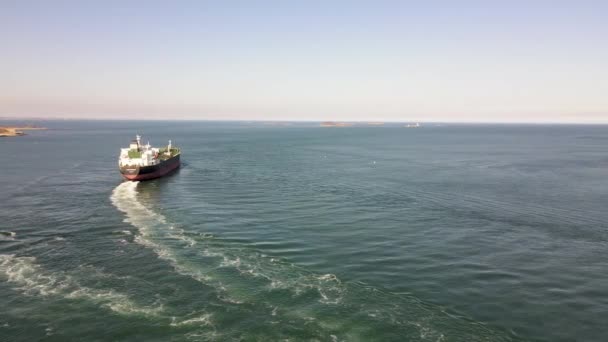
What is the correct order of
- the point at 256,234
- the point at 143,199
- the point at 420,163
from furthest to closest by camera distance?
the point at 420,163 → the point at 143,199 → the point at 256,234

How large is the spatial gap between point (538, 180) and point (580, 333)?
80.2 meters

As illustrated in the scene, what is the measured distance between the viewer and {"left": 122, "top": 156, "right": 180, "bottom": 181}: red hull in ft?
335

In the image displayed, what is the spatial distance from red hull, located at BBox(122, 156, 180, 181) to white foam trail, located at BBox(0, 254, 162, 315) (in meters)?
56.4

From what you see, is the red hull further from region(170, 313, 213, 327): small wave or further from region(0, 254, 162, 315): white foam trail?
region(170, 313, 213, 327): small wave

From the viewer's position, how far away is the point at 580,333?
109ft

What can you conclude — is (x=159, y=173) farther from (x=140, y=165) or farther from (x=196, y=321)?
(x=196, y=321)

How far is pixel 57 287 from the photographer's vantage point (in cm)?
4041

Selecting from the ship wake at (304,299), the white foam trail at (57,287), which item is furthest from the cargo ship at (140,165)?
the white foam trail at (57,287)

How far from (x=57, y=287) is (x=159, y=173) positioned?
236 feet

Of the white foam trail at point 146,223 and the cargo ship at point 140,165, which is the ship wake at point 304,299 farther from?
the cargo ship at point 140,165

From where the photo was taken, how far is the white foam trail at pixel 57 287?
120ft

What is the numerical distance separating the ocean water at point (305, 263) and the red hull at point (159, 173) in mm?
8522

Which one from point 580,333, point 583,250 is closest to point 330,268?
point 580,333

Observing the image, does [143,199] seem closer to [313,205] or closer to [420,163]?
[313,205]
